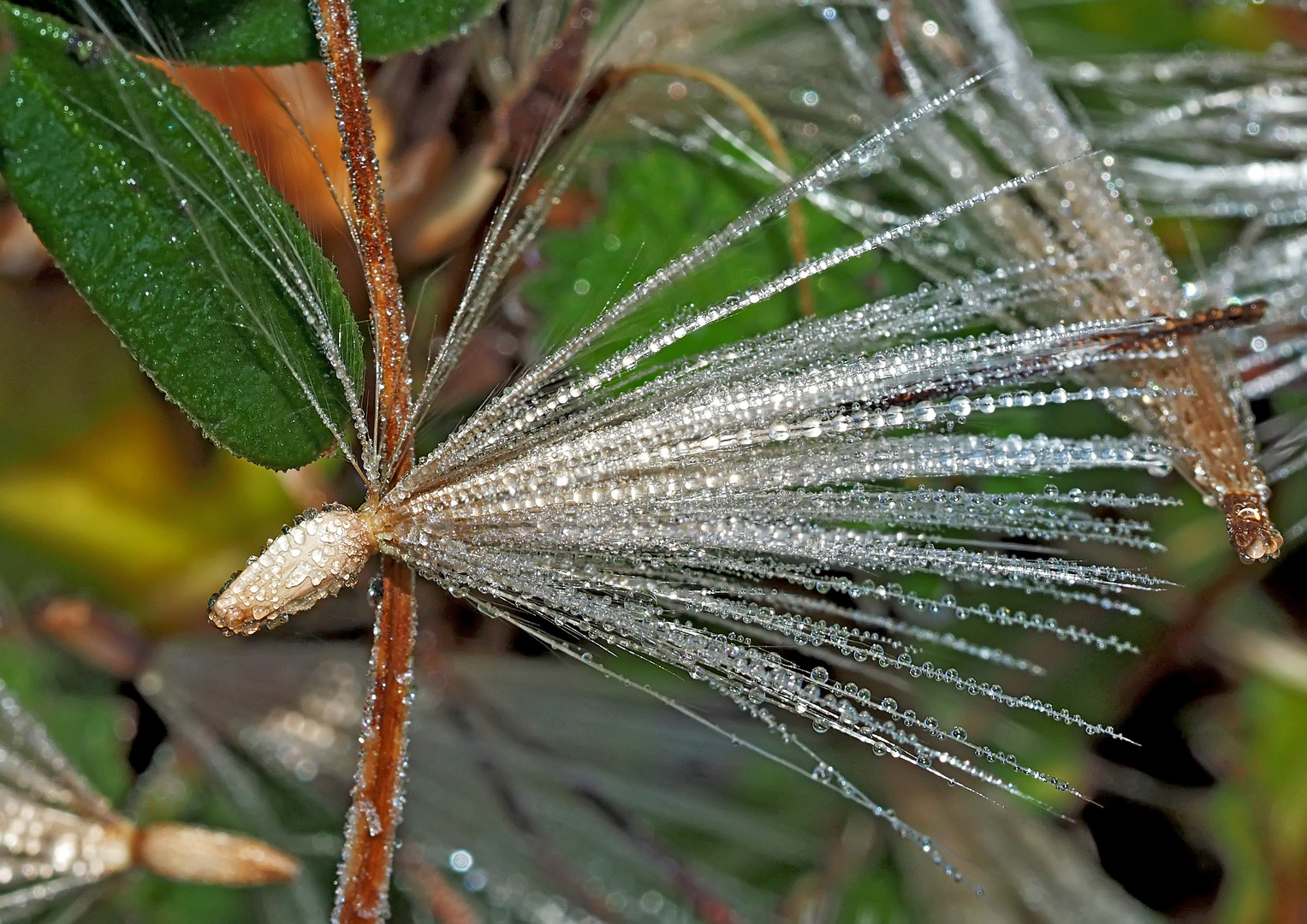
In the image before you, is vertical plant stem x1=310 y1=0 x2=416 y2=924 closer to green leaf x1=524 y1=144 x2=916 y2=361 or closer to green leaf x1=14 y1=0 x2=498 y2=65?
green leaf x1=14 y1=0 x2=498 y2=65

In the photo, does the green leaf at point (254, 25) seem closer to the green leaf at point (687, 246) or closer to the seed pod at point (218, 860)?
the green leaf at point (687, 246)

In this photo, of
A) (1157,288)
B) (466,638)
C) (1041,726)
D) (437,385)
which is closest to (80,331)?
(466,638)

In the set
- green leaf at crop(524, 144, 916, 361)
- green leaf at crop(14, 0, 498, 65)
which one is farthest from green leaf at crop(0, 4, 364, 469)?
green leaf at crop(524, 144, 916, 361)

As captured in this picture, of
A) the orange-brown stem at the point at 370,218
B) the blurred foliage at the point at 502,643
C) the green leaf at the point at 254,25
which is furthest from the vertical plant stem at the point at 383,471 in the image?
the blurred foliage at the point at 502,643

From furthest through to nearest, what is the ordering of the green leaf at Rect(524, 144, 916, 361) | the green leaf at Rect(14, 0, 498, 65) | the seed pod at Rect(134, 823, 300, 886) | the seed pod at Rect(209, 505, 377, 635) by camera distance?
the green leaf at Rect(524, 144, 916, 361) < the seed pod at Rect(134, 823, 300, 886) < the green leaf at Rect(14, 0, 498, 65) < the seed pod at Rect(209, 505, 377, 635)

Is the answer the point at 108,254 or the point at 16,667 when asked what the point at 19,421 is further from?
the point at 108,254

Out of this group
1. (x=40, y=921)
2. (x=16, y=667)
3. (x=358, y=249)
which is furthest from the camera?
(x=16, y=667)
